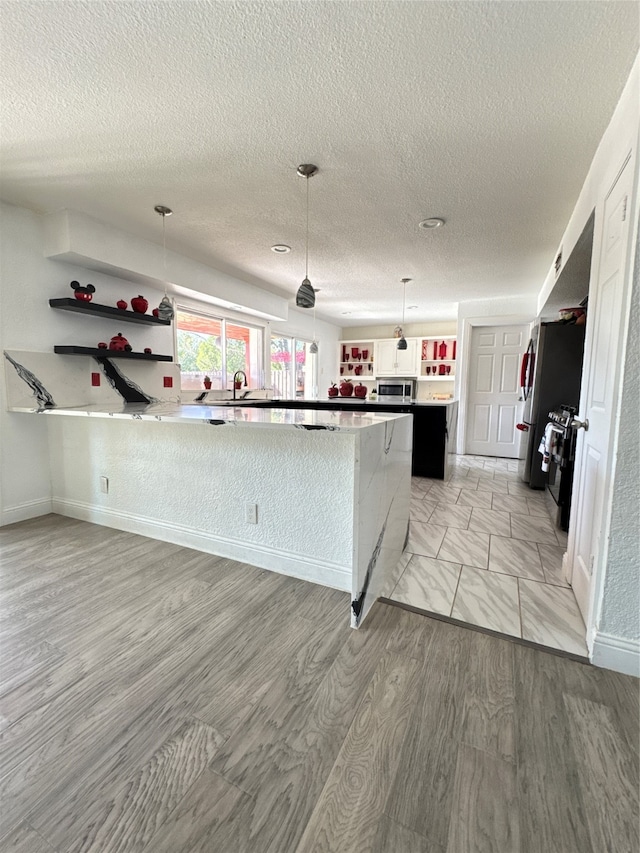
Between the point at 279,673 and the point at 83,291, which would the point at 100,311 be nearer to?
the point at 83,291

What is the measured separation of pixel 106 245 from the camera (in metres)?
3.03

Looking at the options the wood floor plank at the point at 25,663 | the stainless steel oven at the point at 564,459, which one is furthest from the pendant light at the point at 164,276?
the stainless steel oven at the point at 564,459

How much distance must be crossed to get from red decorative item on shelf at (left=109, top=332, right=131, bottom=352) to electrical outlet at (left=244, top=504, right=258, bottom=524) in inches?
80.5

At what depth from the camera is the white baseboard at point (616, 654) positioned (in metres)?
1.41

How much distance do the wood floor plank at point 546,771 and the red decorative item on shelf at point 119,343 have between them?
11.6ft

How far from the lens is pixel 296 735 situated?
117cm

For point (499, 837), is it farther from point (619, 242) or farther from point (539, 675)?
point (619, 242)

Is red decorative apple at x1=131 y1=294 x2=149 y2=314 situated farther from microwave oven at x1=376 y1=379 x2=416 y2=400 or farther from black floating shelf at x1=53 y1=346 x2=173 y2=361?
microwave oven at x1=376 y1=379 x2=416 y2=400

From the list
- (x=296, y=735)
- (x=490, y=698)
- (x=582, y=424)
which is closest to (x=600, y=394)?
(x=582, y=424)

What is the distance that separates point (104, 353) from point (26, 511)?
141 centimetres

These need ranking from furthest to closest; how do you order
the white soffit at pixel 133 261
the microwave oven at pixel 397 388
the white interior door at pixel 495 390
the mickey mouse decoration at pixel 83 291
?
the microwave oven at pixel 397 388, the white interior door at pixel 495 390, the mickey mouse decoration at pixel 83 291, the white soffit at pixel 133 261

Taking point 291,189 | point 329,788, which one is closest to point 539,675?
point 329,788

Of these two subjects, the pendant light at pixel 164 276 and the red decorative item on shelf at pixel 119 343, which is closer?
the pendant light at pixel 164 276

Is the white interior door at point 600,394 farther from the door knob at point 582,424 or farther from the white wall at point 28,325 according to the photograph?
the white wall at point 28,325
